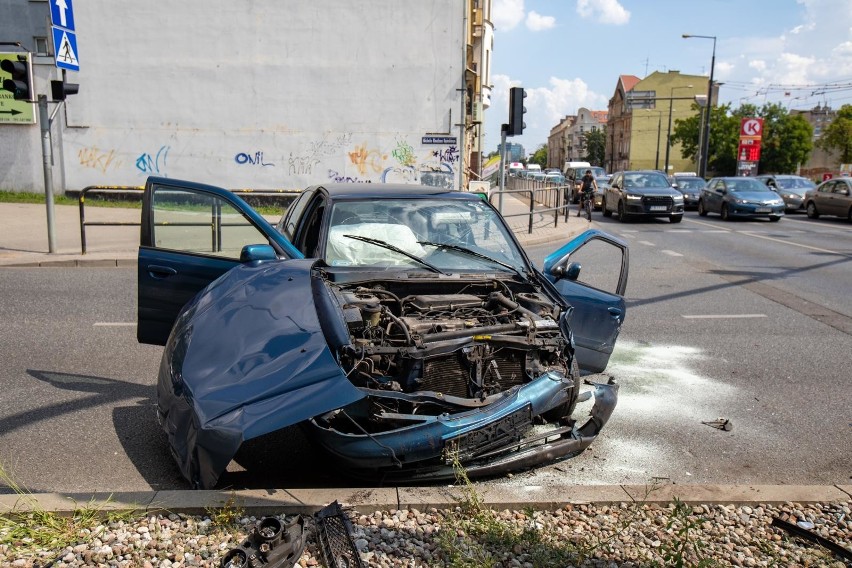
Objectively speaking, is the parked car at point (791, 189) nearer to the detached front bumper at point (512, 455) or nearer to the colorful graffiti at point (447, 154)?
the colorful graffiti at point (447, 154)

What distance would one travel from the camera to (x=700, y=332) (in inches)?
327

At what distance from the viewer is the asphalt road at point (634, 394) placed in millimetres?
4352

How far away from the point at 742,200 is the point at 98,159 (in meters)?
22.3

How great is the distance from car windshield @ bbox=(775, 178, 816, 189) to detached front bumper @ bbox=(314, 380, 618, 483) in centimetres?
3197

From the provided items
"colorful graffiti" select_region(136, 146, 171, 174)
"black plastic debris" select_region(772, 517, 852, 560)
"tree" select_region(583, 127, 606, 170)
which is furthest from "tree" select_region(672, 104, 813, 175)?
"black plastic debris" select_region(772, 517, 852, 560)

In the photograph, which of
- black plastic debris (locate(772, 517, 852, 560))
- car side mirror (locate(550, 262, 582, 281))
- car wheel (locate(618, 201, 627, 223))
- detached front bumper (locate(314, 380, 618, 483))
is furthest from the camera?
car wheel (locate(618, 201, 627, 223))

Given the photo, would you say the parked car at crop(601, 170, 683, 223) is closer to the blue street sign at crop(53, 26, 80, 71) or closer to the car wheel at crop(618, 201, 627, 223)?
the car wheel at crop(618, 201, 627, 223)

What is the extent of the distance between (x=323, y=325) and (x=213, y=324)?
704mm

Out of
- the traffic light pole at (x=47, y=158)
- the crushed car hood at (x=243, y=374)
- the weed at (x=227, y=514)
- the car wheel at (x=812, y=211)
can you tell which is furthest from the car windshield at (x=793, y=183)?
the weed at (x=227, y=514)

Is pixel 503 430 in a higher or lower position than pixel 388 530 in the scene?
Answer: higher

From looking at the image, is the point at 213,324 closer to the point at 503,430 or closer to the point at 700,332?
the point at 503,430

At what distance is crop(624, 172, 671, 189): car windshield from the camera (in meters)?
25.7

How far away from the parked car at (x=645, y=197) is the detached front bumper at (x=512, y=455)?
21282mm

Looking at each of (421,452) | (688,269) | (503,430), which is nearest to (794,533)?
(503,430)
